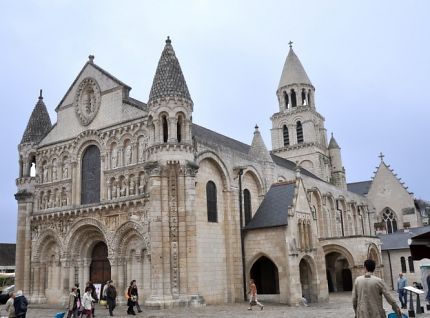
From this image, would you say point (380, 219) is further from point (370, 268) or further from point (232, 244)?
point (370, 268)

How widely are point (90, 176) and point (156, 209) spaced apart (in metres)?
7.48

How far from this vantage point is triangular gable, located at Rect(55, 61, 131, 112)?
28.3 metres

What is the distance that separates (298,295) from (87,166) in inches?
585

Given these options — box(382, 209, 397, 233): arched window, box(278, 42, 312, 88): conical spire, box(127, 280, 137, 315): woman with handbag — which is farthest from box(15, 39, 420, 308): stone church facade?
box(278, 42, 312, 88): conical spire

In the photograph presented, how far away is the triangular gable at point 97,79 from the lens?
2834cm

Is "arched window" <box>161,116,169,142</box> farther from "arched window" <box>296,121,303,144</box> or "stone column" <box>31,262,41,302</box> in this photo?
"arched window" <box>296,121,303,144</box>

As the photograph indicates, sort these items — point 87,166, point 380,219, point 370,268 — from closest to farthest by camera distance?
1. point 370,268
2. point 87,166
3. point 380,219

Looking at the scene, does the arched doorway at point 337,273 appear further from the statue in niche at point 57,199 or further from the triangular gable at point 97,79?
the triangular gable at point 97,79

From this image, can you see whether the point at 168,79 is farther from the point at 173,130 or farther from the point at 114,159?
the point at 114,159

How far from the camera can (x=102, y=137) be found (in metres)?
28.1

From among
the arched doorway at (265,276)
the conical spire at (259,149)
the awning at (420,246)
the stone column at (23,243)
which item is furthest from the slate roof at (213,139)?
the awning at (420,246)

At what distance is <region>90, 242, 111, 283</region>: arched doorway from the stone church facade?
0.20 ft

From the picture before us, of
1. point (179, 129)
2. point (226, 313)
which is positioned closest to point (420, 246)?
point (226, 313)

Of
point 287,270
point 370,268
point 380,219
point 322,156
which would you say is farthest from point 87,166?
point 380,219
